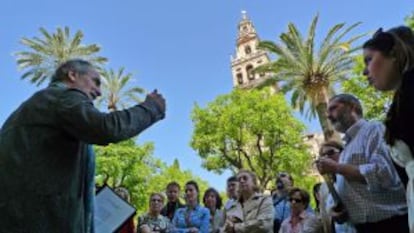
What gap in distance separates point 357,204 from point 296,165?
2909 centimetres

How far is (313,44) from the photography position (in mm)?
24984

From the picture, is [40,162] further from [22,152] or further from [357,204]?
[357,204]

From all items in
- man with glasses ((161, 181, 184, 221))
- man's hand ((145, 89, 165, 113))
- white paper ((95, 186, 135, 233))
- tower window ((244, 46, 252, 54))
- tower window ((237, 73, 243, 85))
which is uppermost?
tower window ((244, 46, 252, 54))

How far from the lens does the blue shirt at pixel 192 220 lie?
A: 20.5ft

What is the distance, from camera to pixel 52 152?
2.41m

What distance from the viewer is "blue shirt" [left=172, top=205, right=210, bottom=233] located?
6250mm

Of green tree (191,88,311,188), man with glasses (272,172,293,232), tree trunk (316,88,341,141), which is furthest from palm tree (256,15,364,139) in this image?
man with glasses (272,172,293,232)

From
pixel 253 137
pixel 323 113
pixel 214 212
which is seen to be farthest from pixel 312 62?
pixel 214 212

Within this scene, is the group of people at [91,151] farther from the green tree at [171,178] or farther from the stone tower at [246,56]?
the stone tower at [246,56]

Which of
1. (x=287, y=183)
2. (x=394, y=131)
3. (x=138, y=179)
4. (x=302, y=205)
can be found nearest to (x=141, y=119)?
(x=394, y=131)

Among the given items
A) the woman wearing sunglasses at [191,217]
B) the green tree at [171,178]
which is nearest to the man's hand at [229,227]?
the woman wearing sunglasses at [191,217]

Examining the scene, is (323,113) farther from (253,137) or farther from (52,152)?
(52,152)

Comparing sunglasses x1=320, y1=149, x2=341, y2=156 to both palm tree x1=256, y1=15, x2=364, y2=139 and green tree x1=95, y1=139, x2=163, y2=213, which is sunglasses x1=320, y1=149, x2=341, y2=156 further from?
green tree x1=95, y1=139, x2=163, y2=213

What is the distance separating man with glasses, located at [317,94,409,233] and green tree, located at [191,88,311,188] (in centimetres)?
A: 2826
